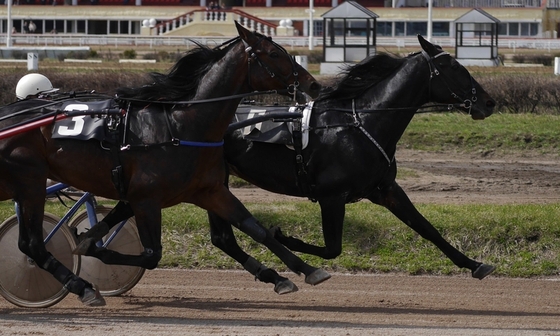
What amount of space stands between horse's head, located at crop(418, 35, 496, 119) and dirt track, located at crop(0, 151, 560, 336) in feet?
4.76

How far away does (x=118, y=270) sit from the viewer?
313 inches

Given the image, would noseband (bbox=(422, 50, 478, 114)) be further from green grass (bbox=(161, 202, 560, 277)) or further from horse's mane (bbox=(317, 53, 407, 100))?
green grass (bbox=(161, 202, 560, 277))

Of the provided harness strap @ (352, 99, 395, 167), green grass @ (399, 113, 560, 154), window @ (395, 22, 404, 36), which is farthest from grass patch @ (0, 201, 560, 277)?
window @ (395, 22, 404, 36)

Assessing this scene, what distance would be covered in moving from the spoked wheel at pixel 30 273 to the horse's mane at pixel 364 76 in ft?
7.32

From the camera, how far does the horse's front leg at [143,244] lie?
22.6ft

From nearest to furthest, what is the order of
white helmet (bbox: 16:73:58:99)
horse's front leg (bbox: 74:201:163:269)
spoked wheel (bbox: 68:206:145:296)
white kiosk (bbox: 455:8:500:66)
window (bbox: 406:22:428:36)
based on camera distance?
horse's front leg (bbox: 74:201:163:269)
spoked wheel (bbox: 68:206:145:296)
white helmet (bbox: 16:73:58:99)
white kiosk (bbox: 455:8:500:66)
window (bbox: 406:22:428:36)

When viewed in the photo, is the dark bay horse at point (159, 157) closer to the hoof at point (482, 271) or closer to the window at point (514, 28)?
the hoof at point (482, 271)

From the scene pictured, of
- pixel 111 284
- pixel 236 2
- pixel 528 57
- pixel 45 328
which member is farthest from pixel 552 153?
pixel 236 2

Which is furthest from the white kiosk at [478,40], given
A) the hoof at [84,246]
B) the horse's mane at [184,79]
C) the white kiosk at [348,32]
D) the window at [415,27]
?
the hoof at [84,246]

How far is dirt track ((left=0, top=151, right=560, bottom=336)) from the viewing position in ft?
21.6

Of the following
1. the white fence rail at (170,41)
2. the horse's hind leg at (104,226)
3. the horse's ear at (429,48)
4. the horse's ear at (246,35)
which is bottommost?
the white fence rail at (170,41)

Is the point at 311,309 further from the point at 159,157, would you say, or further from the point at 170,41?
the point at 170,41

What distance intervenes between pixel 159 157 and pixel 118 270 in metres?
1.40

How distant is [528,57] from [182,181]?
99.6 feet
